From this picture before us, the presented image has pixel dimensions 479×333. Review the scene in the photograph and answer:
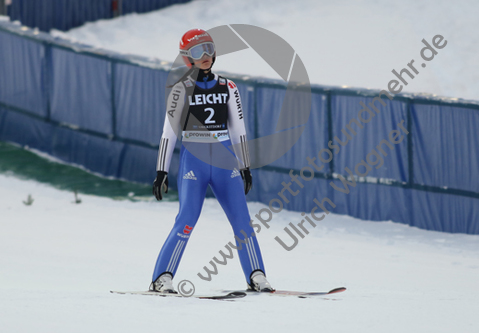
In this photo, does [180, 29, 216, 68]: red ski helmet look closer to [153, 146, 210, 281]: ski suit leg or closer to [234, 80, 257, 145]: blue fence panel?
[153, 146, 210, 281]: ski suit leg

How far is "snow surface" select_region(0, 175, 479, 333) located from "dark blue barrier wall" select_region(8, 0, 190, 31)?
8316 mm

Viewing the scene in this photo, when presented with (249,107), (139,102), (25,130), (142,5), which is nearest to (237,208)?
(249,107)

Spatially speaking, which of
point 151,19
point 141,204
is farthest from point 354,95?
point 151,19

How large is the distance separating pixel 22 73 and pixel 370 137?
645 centimetres

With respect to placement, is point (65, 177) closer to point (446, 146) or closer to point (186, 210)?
point (446, 146)

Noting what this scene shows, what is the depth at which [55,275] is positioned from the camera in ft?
27.9

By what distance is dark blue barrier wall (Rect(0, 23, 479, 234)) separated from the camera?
1055 centimetres

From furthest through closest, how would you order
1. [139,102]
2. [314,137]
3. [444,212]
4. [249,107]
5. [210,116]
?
[139,102]
[249,107]
[314,137]
[444,212]
[210,116]

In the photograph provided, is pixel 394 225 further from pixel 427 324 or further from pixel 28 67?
pixel 28 67

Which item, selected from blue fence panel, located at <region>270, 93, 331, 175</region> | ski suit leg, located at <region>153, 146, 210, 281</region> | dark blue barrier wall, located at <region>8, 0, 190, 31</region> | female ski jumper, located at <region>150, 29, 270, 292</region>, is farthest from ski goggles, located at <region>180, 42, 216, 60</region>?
dark blue barrier wall, located at <region>8, 0, 190, 31</region>

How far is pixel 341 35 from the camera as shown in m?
21.4

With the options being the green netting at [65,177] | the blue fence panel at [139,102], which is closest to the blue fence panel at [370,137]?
the green netting at [65,177]

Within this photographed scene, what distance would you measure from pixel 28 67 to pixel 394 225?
6.92 metres

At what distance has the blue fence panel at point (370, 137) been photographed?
10844mm
